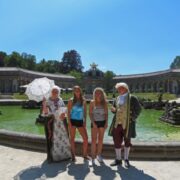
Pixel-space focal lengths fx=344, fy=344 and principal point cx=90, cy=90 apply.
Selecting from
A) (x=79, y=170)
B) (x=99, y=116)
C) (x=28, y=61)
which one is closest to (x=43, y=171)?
(x=79, y=170)

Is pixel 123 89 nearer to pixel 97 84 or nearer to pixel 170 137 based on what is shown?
pixel 170 137

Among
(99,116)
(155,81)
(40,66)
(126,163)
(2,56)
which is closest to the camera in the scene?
(126,163)

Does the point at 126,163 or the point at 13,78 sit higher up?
the point at 13,78

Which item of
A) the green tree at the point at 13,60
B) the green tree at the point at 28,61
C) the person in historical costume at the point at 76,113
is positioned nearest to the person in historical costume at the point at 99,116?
the person in historical costume at the point at 76,113

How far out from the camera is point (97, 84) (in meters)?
106

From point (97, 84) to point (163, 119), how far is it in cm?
8764

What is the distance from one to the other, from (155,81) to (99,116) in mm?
91435

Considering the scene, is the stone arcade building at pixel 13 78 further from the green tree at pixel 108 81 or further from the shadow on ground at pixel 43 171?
the shadow on ground at pixel 43 171

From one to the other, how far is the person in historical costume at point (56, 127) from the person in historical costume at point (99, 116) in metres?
0.63

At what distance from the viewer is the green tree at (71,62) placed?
411 feet

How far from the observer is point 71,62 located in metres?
128

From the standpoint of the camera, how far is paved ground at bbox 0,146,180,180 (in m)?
6.35

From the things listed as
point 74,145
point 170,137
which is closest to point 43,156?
point 74,145

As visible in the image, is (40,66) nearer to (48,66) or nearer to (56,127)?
(48,66)
